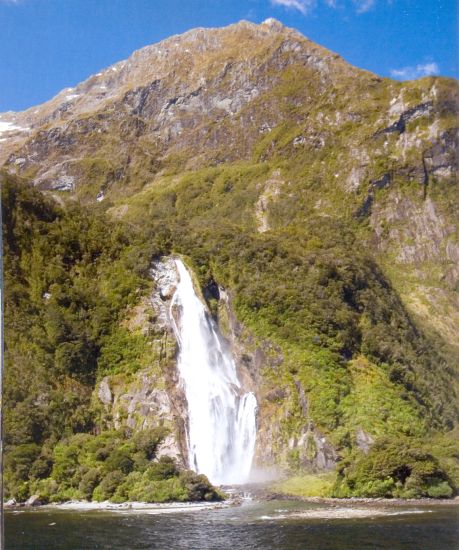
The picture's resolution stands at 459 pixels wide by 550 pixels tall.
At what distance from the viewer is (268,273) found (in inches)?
1750

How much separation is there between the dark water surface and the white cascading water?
7413mm

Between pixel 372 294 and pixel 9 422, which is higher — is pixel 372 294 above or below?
above

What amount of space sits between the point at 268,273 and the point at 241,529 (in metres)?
25.4

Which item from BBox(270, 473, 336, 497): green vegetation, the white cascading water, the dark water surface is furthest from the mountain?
the dark water surface

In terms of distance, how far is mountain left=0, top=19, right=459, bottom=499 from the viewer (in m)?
32.6

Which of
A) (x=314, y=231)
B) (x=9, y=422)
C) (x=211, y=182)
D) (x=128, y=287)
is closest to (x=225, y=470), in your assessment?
(x=9, y=422)

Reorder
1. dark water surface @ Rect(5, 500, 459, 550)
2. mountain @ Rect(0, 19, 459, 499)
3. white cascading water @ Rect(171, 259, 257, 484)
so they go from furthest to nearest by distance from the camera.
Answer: mountain @ Rect(0, 19, 459, 499) < white cascading water @ Rect(171, 259, 257, 484) < dark water surface @ Rect(5, 500, 459, 550)

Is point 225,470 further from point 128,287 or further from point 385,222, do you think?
point 385,222

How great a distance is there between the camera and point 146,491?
88.8ft

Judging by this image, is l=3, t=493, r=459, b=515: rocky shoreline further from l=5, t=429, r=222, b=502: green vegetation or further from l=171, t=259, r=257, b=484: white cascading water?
l=171, t=259, r=257, b=484: white cascading water

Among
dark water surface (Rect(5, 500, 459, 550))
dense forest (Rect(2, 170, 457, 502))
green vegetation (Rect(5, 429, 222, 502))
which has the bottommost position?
dark water surface (Rect(5, 500, 459, 550))

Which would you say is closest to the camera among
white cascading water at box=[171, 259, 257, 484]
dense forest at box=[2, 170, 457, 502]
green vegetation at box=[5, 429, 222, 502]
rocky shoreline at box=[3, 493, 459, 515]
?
rocky shoreline at box=[3, 493, 459, 515]

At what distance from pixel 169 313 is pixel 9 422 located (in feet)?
35.6

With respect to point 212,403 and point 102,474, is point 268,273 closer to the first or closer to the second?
point 212,403
